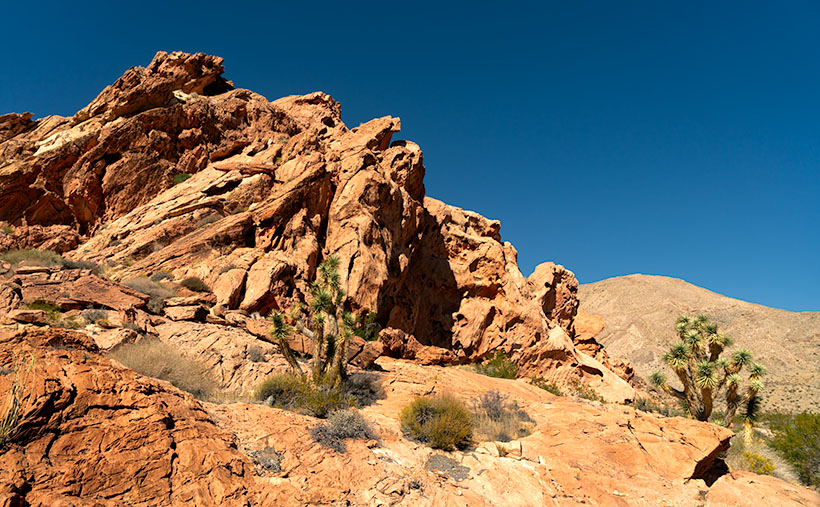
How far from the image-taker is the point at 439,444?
8836 mm

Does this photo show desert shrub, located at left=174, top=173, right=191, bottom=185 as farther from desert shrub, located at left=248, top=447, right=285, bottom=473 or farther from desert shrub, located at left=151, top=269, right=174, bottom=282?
desert shrub, located at left=248, top=447, right=285, bottom=473

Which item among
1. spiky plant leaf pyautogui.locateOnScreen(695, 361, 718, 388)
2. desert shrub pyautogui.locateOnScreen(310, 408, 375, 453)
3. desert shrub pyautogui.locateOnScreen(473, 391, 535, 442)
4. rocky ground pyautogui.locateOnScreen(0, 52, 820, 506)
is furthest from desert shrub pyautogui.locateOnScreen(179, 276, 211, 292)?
spiky plant leaf pyautogui.locateOnScreen(695, 361, 718, 388)

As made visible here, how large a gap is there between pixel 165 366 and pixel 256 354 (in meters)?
3.42

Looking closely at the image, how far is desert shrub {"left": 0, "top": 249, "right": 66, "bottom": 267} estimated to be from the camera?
16.7 metres

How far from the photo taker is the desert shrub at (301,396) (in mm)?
9648

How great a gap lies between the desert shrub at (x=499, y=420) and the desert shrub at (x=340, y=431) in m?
2.91

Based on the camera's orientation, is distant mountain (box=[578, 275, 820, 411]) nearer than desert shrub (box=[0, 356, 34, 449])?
No

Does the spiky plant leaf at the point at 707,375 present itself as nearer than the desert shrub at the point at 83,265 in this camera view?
No

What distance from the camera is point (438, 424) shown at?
357 inches

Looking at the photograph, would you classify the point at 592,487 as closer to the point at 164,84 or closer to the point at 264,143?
the point at 264,143

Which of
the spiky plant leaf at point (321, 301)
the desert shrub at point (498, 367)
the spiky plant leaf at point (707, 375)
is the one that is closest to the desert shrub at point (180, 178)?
the spiky plant leaf at point (321, 301)

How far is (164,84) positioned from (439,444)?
2648 centimetres

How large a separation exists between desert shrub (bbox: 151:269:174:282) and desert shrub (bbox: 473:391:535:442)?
13170 mm

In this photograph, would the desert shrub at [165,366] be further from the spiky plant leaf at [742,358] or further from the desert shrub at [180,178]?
the spiky plant leaf at [742,358]
